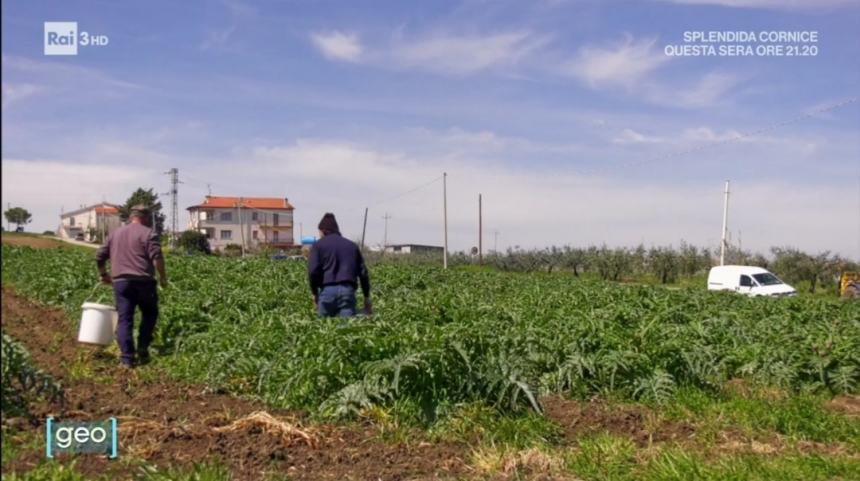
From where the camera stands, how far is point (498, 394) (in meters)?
5.52

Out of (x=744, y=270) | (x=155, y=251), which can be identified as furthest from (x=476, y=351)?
(x=744, y=270)

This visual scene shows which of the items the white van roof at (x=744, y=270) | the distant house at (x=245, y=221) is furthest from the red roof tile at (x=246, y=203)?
the white van roof at (x=744, y=270)

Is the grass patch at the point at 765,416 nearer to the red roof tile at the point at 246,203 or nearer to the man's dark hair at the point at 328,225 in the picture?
the man's dark hair at the point at 328,225

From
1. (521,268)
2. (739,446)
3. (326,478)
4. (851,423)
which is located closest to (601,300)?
(851,423)

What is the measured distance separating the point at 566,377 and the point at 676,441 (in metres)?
1.29

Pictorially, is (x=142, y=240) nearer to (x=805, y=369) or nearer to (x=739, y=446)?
(x=739, y=446)

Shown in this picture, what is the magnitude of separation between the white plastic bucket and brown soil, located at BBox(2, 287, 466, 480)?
4.66 feet

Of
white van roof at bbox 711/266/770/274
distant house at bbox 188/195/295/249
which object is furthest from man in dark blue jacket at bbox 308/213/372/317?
distant house at bbox 188/195/295/249

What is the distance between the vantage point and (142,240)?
7.69 m

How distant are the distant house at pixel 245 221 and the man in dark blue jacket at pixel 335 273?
6114 centimetres

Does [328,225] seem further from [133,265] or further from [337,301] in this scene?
[133,265]

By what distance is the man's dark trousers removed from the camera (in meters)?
7.48

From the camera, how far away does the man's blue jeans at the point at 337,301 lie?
25.6 ft

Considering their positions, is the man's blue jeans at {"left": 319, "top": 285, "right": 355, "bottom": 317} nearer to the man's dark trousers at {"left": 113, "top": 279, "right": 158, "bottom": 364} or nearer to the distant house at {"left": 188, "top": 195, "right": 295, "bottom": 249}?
the man's dark trousers at {"left": 113, "top": 279, "right": 158, "bottom": 364}
